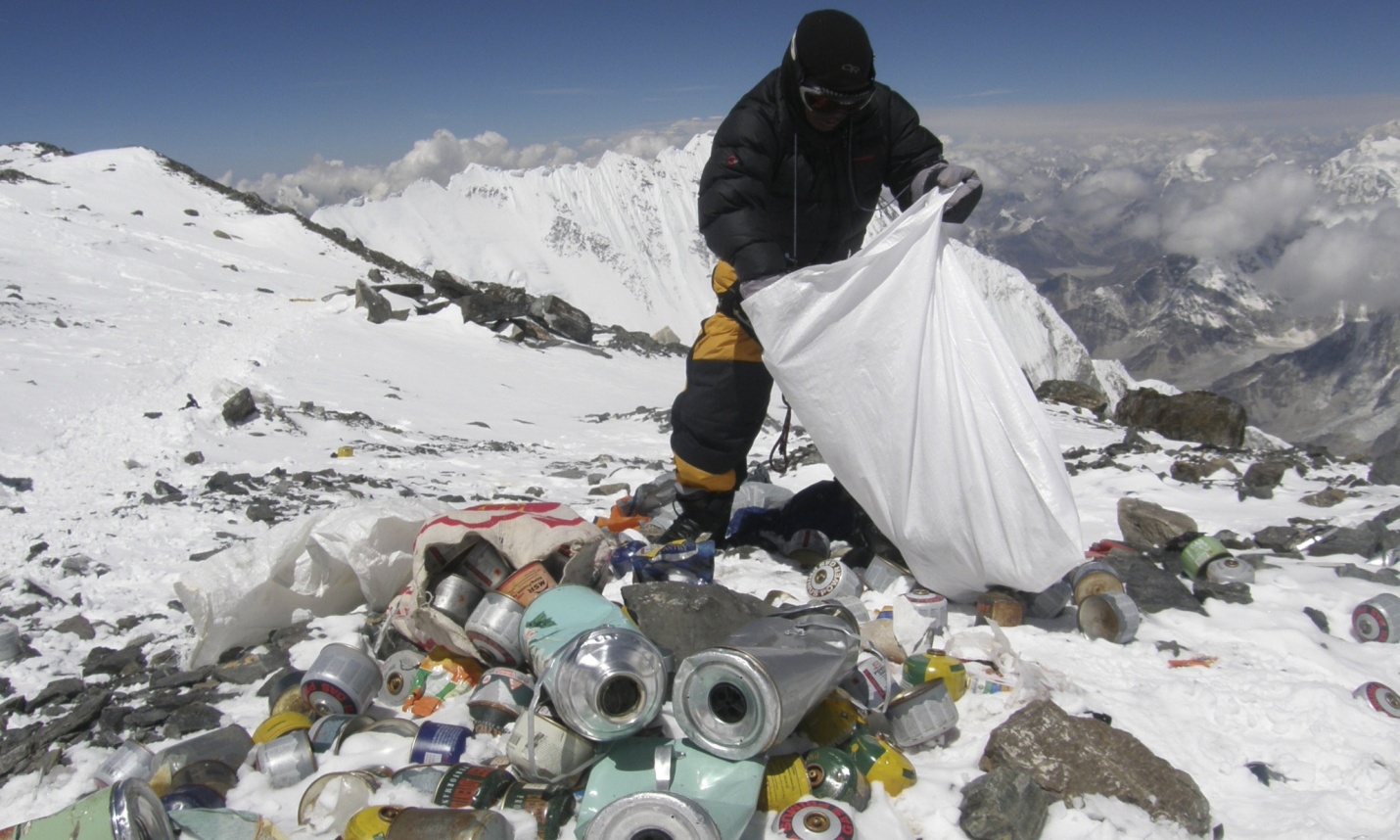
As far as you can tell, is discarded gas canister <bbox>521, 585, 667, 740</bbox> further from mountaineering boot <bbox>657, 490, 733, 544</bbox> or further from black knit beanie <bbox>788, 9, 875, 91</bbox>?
black knit beanie <bbox>788, 9, 875, 91</bbox>

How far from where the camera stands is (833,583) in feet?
10.7

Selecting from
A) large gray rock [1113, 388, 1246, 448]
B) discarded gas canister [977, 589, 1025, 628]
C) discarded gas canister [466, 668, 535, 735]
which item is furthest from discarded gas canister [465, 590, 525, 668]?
large gray rock [1113, 388, 1246, 448]

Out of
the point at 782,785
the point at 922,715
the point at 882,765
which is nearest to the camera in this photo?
the point at 782,785

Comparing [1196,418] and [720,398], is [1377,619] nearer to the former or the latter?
[720,398]

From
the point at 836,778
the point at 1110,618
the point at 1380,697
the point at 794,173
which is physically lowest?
the point at 1380,697

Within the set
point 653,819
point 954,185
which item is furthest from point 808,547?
point 653,819

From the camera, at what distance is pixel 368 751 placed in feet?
7.73

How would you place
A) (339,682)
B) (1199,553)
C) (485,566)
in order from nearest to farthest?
(339,682), (485,566), (1199,553)

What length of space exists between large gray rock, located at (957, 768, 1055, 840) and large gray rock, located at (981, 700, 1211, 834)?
8cm

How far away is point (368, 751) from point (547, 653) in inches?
22.8

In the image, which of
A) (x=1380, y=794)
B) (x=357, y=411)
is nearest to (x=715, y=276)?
(x=1380, y=794)

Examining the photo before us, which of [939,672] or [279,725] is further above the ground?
[279,725]

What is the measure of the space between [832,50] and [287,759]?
2913 mm

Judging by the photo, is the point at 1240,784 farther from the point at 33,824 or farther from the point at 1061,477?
the point at 33,824
